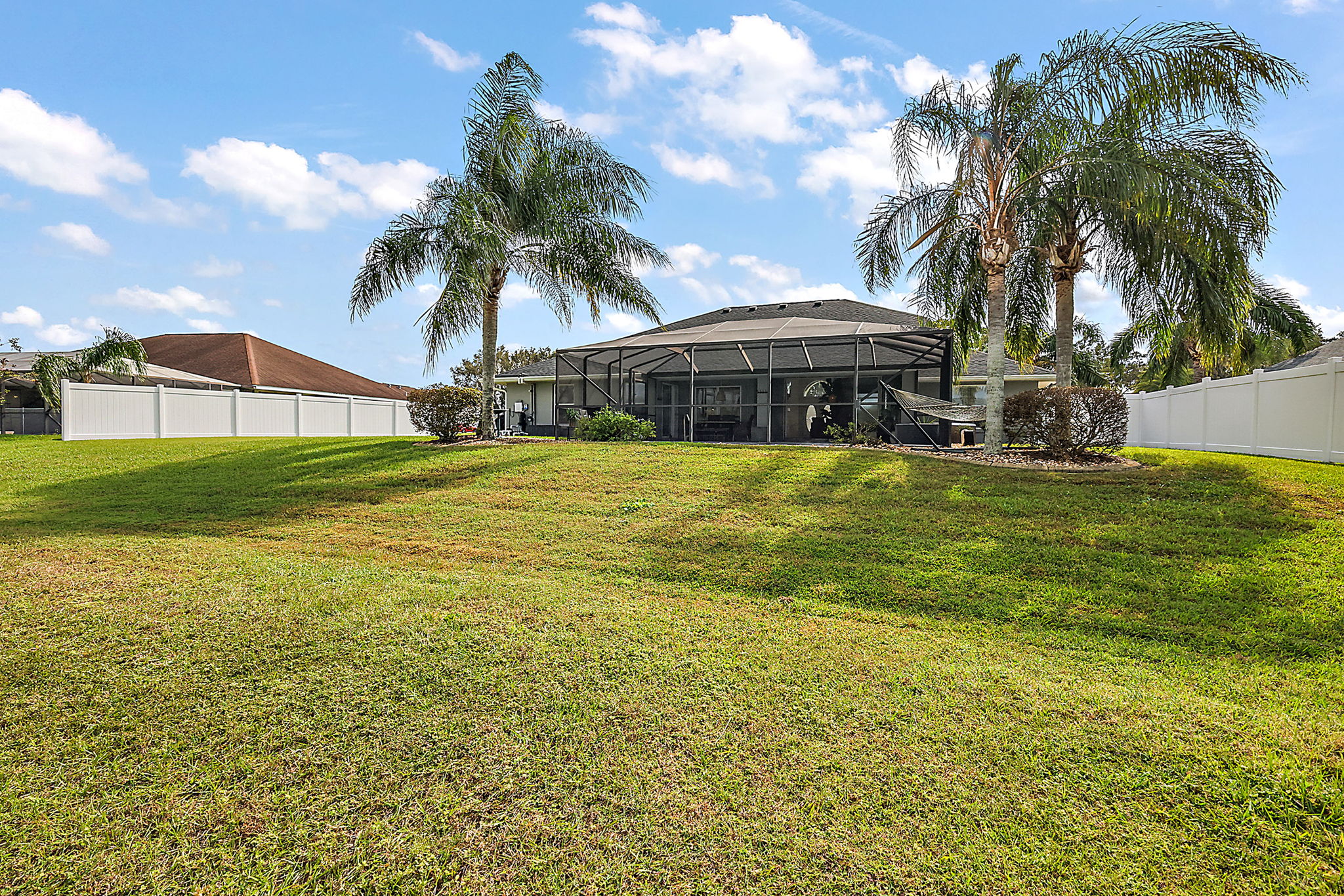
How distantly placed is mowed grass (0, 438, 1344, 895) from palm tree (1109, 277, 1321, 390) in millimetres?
4523

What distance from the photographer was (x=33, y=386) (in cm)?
2200

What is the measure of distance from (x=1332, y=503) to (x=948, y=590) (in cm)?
460

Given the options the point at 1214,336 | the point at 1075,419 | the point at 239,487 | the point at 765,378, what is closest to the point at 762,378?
the point at 765,378

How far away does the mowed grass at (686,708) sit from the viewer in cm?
194

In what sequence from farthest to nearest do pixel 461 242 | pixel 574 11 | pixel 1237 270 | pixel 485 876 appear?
pixel 461 242
pixel 574 11
pixel 1237 270
pixel 485 876

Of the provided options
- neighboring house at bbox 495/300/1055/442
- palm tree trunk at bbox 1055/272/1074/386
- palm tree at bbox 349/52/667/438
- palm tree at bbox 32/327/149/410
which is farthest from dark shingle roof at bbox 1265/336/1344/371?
palm tree at bbox 32/327/149/410

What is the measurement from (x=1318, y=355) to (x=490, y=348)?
23925 mm

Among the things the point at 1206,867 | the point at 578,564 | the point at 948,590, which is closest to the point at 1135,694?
the point at 1206,867

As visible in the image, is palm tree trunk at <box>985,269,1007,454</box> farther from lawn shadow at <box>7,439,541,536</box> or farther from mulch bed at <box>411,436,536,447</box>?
mulch bed at <box>411,436,536,447</box>

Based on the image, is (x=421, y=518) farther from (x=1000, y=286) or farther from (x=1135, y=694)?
(x=1000, y=286)

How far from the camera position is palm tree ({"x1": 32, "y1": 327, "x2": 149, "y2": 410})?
17.3 m

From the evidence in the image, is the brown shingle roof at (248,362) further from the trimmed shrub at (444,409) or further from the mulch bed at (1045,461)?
the mulch bed at (1045,461)

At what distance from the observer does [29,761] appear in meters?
2.34

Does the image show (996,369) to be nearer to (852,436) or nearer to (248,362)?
(852,436)
